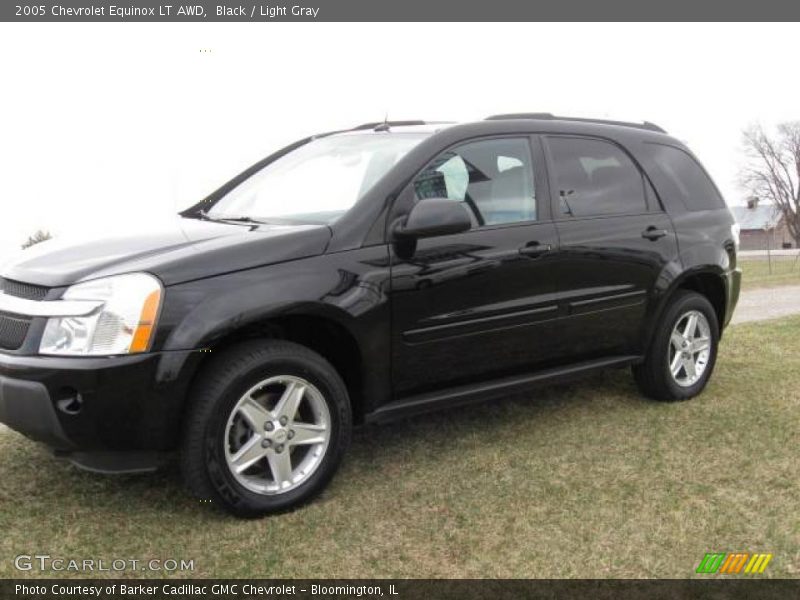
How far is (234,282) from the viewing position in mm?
3309

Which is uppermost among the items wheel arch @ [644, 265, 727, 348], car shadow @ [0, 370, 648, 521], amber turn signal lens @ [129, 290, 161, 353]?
amber turn signal lens @ [129, 290, 161, 353]

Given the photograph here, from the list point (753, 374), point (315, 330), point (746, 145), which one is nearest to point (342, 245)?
point (315, 330)

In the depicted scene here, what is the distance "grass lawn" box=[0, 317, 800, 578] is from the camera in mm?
3127

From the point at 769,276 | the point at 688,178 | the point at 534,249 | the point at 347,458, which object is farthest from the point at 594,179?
the point at 769,276

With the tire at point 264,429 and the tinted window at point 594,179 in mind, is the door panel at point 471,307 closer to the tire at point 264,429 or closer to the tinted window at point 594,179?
the tinted window at point 594,179

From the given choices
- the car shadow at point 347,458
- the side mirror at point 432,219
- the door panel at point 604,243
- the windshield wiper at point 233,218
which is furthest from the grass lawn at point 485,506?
the windshield wiper at point 233,218

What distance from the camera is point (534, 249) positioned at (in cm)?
425

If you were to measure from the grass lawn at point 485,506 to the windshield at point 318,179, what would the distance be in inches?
54.4

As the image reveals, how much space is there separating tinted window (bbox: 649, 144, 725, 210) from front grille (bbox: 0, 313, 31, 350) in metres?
3.98

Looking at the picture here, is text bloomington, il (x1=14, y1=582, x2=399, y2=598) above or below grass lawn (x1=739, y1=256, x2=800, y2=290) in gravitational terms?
above

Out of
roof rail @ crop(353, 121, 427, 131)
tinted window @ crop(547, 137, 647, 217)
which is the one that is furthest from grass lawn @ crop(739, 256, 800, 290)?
roof rail @ crop(353, 121, 427, 131)

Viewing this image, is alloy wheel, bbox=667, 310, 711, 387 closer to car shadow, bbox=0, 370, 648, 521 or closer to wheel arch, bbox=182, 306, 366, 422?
car shadow, bbox=0, 370, 648, 521

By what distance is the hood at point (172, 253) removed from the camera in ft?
10.7

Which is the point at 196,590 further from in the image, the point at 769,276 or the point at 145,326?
the point at 769,276
